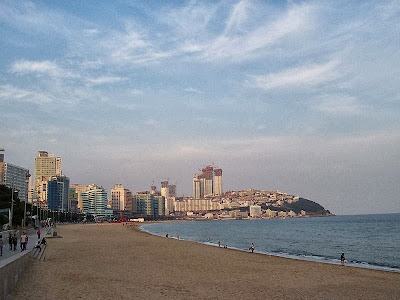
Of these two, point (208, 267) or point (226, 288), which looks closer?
point (226, 288)

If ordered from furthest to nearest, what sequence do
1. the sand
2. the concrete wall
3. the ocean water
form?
the ocean water, the sand, the concrete wall

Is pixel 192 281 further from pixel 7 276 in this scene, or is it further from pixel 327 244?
pixel 327 244

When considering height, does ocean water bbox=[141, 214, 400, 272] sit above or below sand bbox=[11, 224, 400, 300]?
below

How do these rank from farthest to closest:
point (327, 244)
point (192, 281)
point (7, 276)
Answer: point (327, 244) → point (192, 281) → point (7, 276)

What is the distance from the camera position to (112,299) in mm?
14680

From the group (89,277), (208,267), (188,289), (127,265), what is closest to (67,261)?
(127,265)

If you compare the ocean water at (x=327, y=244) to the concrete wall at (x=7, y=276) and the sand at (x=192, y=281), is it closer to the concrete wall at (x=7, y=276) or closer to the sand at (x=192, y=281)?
the sand at (x=192, y=281)

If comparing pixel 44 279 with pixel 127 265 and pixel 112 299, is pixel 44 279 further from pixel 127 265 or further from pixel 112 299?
pixel 127 265

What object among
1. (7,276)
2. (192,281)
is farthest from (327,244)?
(7,276)

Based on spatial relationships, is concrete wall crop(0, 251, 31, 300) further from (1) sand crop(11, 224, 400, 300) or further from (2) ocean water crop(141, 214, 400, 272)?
(2) ocean water crop(141, 214, 400, 272)

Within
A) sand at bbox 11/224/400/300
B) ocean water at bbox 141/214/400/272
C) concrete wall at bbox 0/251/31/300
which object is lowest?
ocean water at bbox 141/214/400/272

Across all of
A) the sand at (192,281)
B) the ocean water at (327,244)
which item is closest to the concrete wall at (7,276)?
the sand at (192,281)

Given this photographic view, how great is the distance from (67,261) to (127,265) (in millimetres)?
4232

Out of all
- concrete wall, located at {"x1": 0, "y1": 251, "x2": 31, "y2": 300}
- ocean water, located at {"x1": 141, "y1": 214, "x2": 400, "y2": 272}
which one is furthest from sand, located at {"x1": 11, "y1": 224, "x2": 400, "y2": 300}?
ocean water, located at {"x1": 141, "y1": 214, "x2": 400, "y2": 272}
